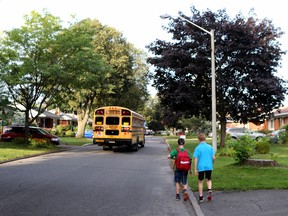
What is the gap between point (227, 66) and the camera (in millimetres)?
23719

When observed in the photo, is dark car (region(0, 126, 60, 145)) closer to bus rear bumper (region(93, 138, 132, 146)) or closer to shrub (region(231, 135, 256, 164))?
bus rear bumper (region(93, 138, 132, 146))

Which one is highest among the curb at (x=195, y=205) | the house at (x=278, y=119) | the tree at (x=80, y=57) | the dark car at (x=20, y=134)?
the tree at (x=80, y=57)

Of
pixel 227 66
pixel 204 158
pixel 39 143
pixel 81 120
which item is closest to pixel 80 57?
pixel 39 143

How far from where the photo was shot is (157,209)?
24.6ft

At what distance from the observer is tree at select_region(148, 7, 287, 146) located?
75.0 ft

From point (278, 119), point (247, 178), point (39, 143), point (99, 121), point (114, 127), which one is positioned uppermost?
point (278, 119)

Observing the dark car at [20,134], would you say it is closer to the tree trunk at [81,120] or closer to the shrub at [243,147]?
the tree trunk at [81,120]

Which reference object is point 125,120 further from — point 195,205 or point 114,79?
point 114,79

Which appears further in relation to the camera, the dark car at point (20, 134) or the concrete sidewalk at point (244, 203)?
the dark car at point (20, 134)

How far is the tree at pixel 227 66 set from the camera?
901 inches

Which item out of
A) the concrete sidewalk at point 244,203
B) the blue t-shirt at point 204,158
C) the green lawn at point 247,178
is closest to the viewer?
the concrete sidewalk at point 244,203

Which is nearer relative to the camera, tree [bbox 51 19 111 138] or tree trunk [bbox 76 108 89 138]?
tree [bbox 51 19 111 138]

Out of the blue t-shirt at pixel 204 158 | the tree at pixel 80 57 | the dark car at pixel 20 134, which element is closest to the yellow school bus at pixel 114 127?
the tree at pixel 80 57

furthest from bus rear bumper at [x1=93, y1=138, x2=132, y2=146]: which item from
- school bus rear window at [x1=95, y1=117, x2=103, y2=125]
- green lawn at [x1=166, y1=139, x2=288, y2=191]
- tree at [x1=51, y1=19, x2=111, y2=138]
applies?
A: green lawn at [x1=166, y1=139, x2=288, y2=191]
